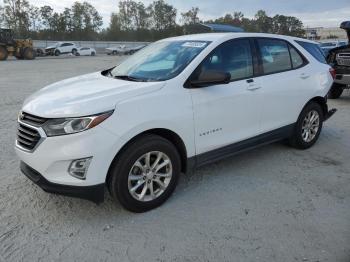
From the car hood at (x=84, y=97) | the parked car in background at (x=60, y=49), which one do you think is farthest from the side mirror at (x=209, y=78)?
the parked car in background at (x=60, y=49)

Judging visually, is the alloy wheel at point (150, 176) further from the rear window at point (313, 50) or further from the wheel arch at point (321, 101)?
the rear window at point (313, 50)

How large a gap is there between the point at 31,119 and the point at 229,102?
7.04 ft

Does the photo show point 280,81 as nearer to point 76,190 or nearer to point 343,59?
point 76,190

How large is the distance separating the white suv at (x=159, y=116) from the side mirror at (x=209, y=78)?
0.4 inches

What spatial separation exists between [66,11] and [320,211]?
85040mm

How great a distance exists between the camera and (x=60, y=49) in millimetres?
45250

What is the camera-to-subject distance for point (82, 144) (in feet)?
10.3

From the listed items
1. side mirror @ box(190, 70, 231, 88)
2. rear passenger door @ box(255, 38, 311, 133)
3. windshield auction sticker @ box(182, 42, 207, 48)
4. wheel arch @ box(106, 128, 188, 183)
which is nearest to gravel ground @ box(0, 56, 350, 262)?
wheel arch @ box(106, 128, 188, 183)

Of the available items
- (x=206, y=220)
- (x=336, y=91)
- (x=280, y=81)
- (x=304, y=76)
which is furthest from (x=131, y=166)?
(x=336, y=91)

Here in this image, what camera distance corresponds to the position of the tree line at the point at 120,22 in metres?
69.2

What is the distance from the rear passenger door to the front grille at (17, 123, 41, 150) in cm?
279

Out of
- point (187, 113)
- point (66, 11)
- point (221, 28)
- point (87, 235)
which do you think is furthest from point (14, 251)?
point (66, 11)

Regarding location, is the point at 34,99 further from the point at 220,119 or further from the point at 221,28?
the point at 221,28

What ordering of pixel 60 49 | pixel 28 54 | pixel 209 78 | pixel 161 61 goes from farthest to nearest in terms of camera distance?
1. pixel 60 49
2. pixel 28 54
3. pixel 161 61
4. pixel 209 78
